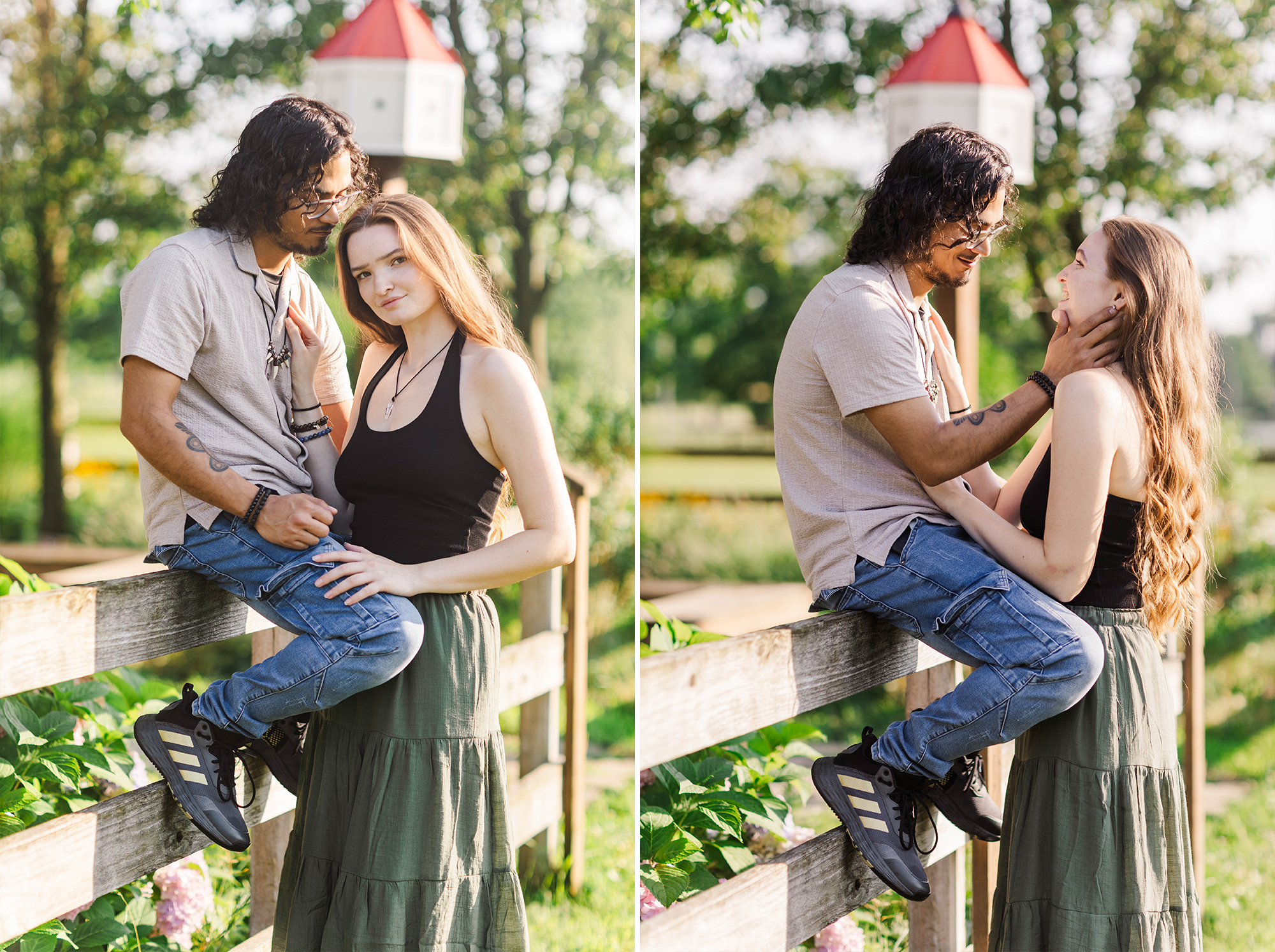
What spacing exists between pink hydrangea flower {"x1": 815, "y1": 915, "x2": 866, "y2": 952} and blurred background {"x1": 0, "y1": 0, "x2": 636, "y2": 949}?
157 inches

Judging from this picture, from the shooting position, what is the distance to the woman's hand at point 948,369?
2541 mm

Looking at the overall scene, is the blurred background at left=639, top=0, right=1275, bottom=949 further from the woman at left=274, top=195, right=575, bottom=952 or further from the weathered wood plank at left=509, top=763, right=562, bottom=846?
the woman at left=274, top=195, right=575, bottom=952

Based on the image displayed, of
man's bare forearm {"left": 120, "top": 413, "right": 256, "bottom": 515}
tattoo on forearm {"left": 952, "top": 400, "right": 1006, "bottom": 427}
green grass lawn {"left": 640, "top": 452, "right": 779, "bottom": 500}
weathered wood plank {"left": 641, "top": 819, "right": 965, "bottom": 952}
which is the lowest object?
weathered wood plank {"left": 641, "top": 819, "right": 965, "bottom": 952}

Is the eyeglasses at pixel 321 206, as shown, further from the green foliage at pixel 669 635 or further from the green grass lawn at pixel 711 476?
the green grass lawn at pixel 711 476

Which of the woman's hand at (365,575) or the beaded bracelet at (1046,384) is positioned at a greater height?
the beaded bracelet at (1046,384)

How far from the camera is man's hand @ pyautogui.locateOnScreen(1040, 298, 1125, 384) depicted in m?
2.35

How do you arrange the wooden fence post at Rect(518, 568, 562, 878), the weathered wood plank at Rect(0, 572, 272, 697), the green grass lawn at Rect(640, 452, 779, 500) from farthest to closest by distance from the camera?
the green grass lawn at Rect(640, 452, 779, 500) < the wooden fence post at Rect(518, 568, 562, 878) < the weathered wood plank at Rect(0, 572, 272, 697)

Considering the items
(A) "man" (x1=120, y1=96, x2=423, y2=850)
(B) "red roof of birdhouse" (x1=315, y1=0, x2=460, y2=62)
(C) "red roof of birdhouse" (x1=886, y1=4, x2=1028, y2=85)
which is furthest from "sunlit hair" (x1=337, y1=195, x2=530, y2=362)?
(C) "red roof of birdhouse" (x1=886, y1=4, x2=1028, y2=85)

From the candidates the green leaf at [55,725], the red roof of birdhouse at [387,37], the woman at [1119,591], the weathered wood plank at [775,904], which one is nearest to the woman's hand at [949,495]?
the woman at [1119,591]

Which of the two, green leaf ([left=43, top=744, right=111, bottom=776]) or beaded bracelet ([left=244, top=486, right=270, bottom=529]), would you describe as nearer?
beaded bracelet ([left=244, top=486, right=270, bottom=529])

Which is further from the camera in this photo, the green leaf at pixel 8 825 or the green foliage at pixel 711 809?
the green foliage at pixel 711 809

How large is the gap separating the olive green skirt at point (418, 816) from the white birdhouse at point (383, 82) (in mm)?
2576

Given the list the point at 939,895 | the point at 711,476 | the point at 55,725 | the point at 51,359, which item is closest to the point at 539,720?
the point at 939,895

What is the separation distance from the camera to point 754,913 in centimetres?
219
